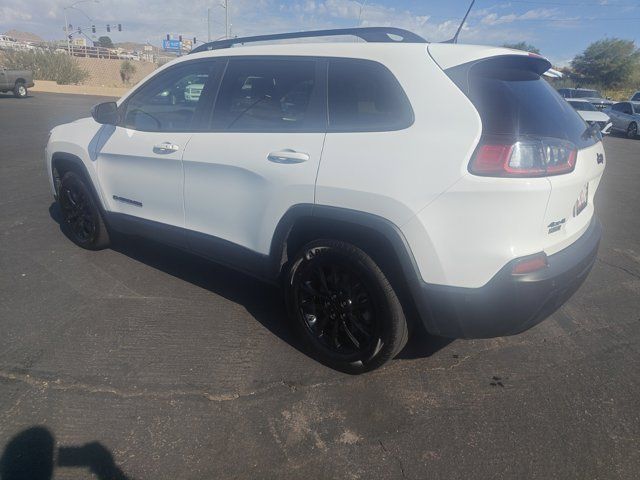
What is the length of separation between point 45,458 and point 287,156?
198 centimetres

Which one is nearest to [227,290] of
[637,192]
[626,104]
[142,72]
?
[637,192]

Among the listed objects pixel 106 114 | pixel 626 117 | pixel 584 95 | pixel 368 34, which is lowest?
pixel 626 117

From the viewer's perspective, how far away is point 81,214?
4.68m

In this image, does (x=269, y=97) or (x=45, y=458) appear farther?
(x=269, y=97)

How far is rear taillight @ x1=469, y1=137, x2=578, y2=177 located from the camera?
2287 mm

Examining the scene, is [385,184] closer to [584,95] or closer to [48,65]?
[584,95]

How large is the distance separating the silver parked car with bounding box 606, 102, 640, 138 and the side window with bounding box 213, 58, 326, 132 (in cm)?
2093

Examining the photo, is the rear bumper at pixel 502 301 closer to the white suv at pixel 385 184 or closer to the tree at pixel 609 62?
the white suv at pixel 385 184

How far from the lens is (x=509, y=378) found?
2.98m

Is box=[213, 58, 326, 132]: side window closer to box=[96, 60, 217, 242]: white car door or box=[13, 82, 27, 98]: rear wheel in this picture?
box=[96, 60, 217, 242]: white car door

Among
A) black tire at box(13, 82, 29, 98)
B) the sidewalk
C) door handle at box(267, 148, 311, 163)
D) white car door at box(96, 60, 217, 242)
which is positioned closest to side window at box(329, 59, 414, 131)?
door handle at box(267, 148, 311, 163)

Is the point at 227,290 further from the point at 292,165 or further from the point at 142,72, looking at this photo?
the point at 142,72

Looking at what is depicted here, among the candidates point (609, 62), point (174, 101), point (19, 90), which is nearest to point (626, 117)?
point (174, 101)

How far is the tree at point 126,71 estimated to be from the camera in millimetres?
47156
